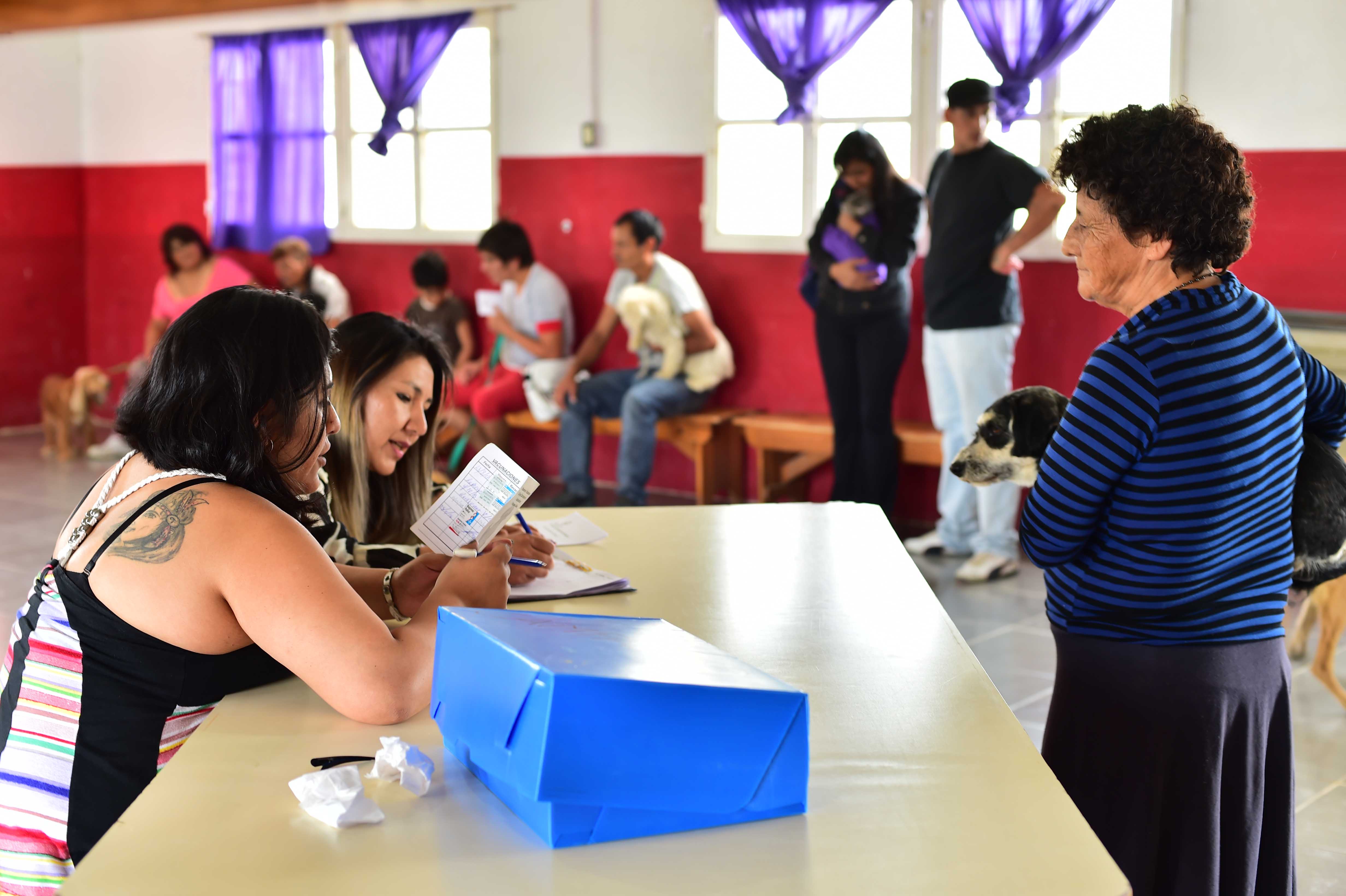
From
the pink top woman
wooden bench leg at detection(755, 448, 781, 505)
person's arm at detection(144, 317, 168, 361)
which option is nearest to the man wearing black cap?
wooden bench leg at detection(755, 448, 781, 505)

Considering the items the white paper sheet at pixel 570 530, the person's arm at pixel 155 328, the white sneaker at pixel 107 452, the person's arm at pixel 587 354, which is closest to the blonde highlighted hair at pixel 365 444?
the white paper sheet at pixel 570 530

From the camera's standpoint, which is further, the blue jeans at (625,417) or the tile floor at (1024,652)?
the blue jeans at (625,417)

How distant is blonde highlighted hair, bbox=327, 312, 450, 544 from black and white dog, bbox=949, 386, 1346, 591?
107cm

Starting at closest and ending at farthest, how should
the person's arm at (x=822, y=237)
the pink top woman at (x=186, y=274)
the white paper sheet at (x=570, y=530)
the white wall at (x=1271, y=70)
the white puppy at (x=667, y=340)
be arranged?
the white paper sheet at (x=570, y=530)
the white wall at (x=1271, y=70)
the person's arm at (x=822, y=237)
the white puppy at (x=667, y=340)
the pink top woman at (x=186, y=274)

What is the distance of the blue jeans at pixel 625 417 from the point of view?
5879mm

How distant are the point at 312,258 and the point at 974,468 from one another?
20.2ft

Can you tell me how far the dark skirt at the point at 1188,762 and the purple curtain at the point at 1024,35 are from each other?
3.78 m

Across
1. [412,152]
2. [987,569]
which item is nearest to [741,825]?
[987,569]

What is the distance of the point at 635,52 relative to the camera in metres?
6.27

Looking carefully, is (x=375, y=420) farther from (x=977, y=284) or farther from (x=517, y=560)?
(x=977, y=284)

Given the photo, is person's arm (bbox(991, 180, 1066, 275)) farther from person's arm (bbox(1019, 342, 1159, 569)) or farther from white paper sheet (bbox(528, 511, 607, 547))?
person's arm (bbox(1019, 342, 1159, 569))

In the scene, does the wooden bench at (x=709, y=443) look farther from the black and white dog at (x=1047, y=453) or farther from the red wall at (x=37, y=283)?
the red wall at (x=37, y=283)

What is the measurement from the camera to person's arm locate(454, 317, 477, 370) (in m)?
6.84

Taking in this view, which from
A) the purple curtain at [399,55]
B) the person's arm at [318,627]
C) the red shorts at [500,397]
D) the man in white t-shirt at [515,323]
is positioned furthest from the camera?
the purple curtain at [399,55]
